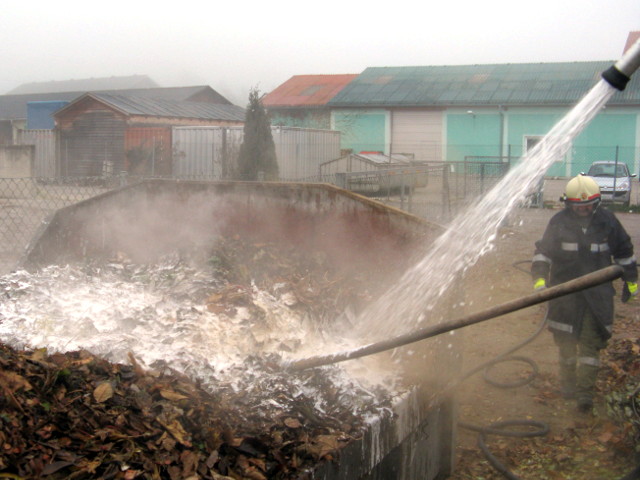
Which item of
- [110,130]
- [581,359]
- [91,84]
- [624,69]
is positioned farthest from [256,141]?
[91,84]

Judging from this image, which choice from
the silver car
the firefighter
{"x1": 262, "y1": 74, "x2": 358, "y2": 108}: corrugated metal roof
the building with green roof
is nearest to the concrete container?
the firefighter

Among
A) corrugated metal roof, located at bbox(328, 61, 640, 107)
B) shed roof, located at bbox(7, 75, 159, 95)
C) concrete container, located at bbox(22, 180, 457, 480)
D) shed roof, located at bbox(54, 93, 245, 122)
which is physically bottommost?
concrete container, located at bbox(22, 180, 457, 480)

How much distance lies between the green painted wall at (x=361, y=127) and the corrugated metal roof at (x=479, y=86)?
65 centimetres

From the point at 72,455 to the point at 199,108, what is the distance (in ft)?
90.0

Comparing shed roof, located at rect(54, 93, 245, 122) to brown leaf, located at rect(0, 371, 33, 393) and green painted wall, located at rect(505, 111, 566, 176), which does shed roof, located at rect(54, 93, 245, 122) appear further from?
brown leaf, located at rect(0, 371, 33, 393)

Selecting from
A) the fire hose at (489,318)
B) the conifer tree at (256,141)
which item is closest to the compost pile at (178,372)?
the fire hose at (489,318)

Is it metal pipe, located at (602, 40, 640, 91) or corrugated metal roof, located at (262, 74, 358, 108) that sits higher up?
corrugated metal roof, located at (262, 74, 358, 108)

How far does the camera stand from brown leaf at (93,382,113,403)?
2.55m

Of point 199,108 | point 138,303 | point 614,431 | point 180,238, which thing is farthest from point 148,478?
point 199,108

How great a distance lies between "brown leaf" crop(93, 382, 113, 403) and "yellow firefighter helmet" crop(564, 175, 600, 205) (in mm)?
4033

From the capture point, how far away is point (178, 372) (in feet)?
9.90

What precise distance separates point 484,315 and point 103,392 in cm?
162

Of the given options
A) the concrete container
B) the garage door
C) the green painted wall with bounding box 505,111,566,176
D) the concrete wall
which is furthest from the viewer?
the garage door

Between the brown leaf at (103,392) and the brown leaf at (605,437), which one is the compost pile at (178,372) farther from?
the brown leaf at (605,437)
